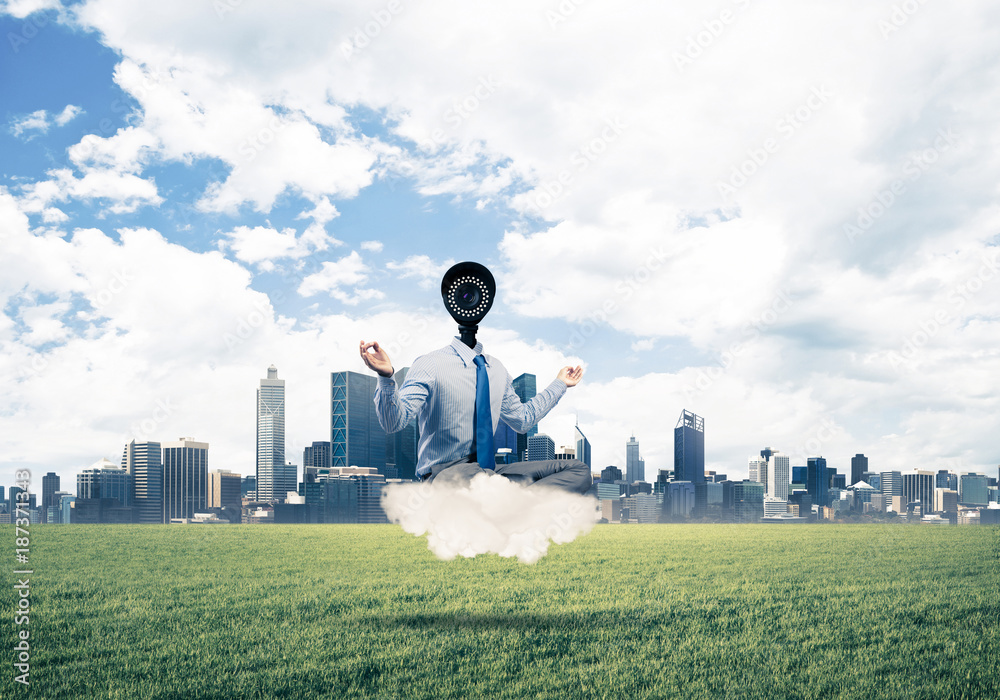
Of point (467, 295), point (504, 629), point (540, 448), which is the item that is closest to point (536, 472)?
point (540, 448)

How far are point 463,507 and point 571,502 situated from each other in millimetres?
853

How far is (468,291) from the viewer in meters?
5.16

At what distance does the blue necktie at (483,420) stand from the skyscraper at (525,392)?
60cm

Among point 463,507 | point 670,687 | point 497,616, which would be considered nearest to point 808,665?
point 670,687

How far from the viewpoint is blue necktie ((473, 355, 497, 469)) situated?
5504mm

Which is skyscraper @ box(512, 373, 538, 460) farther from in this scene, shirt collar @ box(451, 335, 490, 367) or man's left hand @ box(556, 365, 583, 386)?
shirt collar @ box(451, 335, 490, 367)

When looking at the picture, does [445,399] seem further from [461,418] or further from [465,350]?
[465,350]

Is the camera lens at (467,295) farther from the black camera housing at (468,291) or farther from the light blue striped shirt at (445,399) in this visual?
the light blue striped shirt at (445,399)

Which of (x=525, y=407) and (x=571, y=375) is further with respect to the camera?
(x=571, y=375)

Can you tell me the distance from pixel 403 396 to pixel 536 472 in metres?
1.20

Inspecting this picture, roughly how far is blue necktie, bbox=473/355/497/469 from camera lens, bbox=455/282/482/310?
25.1 inches

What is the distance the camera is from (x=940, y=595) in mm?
18062

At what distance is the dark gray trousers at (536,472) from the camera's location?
5355mm

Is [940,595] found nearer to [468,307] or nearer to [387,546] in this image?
[468,307]
